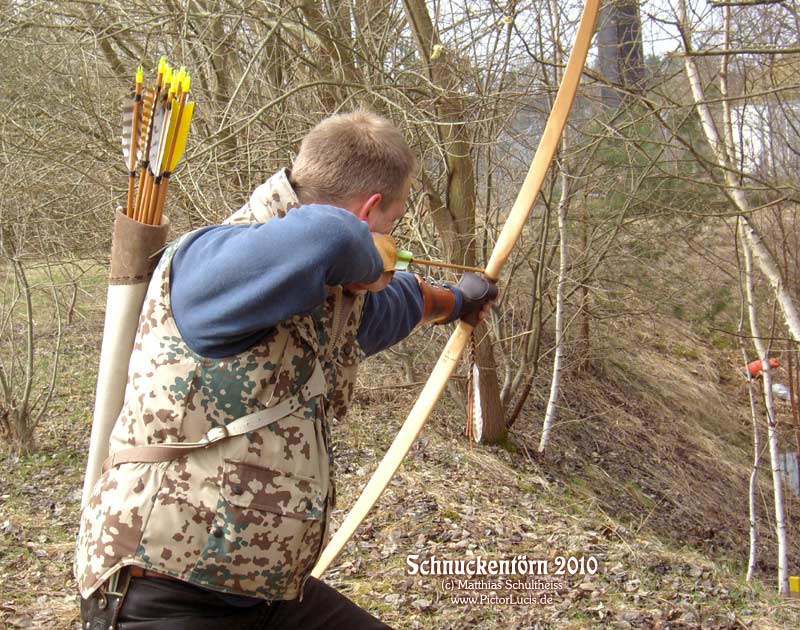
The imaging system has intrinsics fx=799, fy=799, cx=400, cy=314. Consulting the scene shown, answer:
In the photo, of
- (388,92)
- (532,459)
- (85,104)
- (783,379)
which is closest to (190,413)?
(388,92)

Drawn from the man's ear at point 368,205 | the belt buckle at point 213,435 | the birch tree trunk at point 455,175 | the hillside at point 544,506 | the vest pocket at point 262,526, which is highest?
the birch tree trunk at point 455,175

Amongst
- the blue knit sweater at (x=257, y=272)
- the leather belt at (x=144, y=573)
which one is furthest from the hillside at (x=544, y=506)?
the blue knit sweater at (x=257, y=272)

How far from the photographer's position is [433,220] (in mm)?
5195

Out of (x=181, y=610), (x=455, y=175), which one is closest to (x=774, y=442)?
(x=455, y=175)

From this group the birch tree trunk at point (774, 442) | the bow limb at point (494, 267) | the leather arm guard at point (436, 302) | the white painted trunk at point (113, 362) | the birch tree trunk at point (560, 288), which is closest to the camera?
the white painted trunk at point (113, 362)

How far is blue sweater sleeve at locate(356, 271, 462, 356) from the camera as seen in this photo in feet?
5.78

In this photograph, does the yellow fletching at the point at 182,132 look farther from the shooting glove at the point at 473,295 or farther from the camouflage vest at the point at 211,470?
the shooting glove at the point at 473,295

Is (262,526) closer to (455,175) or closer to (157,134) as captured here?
(157,134)

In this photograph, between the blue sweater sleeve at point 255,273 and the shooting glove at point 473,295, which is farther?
the shooting glove at point 473,295

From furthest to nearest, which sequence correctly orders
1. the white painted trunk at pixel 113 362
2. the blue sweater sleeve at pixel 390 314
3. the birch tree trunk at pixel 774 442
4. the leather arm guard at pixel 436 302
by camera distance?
1. the birch tree trunk at pixel 774 442
2. the leather arm guard at pixel 436 302
3. the blue sweater sleeve at pixel 390 314
4. the white painted trunk at pixel 113 362

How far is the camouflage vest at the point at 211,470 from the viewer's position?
1328mm

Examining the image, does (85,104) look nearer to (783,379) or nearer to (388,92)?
(388,92)

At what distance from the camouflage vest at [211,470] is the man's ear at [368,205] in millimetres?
131

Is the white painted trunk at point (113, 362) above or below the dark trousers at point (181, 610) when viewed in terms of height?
above
